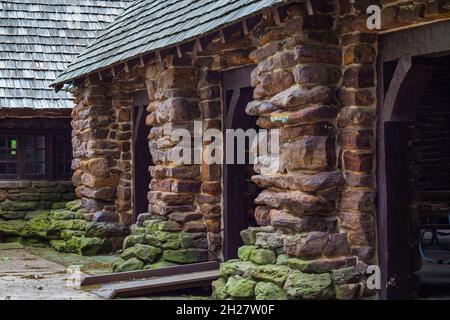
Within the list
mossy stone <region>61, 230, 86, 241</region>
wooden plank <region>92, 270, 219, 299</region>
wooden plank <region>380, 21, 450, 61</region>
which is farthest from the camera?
mossy stone <region>61, 230, 86, 241</region>

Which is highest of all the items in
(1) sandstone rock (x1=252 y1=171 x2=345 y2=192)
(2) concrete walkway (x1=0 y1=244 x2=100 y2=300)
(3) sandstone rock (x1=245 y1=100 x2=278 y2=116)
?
(3) sandstone rock (x1=245 y1=100 x2=278 y2=116)

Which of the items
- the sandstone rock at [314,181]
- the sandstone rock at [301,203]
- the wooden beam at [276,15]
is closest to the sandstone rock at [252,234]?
the sandstone rock at [301,203]

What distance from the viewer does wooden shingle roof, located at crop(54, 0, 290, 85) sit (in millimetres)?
8133

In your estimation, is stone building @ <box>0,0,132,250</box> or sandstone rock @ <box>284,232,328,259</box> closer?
sandstone rock @ <box>284,232,328,259</box>

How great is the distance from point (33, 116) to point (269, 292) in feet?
29.2

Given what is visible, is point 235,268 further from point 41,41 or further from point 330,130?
point 41,41

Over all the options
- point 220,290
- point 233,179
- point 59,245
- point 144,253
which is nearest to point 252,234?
point 220,290

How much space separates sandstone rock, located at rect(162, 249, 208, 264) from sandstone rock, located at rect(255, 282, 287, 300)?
8.72 ft

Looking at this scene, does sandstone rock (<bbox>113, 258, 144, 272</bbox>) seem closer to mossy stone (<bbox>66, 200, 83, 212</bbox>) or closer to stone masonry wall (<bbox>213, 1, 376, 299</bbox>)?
stone masonry wall (<bbox>213, 1, 376, 299</bbox>)

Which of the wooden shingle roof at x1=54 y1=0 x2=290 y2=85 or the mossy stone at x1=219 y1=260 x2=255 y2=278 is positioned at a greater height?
the wooden shingle roof at x1=54 y1=0 x2=290 y2=85

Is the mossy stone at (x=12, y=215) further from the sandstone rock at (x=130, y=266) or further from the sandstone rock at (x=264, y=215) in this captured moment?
the sandstone rock at (x=264, y=215)

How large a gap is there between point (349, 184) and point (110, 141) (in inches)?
273

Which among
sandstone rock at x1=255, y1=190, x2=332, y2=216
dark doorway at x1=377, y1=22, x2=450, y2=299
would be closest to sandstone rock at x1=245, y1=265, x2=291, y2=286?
sandstone rock at x1=255, y1=190, x2=332, y2=216

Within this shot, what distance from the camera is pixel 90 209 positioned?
1325 centimetres
